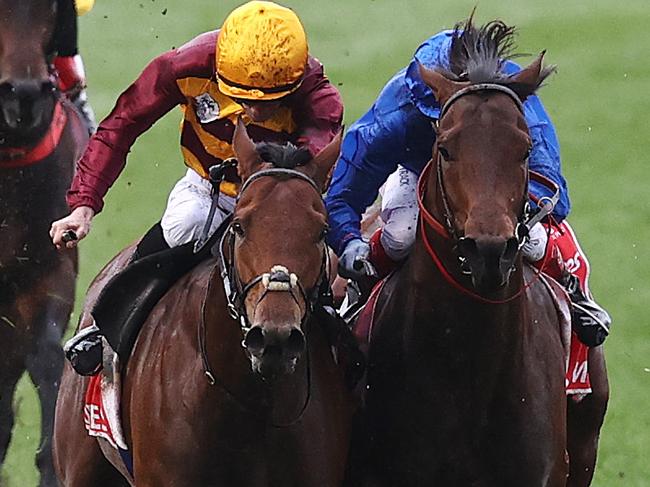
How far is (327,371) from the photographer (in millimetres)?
4836

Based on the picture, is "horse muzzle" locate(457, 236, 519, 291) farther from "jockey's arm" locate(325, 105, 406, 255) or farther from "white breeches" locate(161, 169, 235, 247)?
"white breeches" locate(161, 169, 235, 247)

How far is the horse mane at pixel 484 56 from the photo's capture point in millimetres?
4641

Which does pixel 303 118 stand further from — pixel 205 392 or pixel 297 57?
pixel 205 392

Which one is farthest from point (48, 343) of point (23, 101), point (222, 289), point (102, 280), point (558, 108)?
point (558, 108)

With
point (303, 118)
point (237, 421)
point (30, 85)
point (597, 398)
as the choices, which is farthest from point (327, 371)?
point (30, 85)

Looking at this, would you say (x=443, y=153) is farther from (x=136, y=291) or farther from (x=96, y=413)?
(x=96, y=413)

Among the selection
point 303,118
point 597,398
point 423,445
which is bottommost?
point 597,398

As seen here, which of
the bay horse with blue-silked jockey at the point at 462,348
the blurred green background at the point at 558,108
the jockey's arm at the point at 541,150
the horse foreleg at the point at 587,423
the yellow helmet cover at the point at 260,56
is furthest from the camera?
the blurred green background at the point at 558,108

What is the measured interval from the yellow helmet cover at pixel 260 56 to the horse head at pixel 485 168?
49 cm

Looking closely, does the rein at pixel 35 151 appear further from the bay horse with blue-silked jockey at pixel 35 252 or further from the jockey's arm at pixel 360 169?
the jockey's arm at pixel 360 169

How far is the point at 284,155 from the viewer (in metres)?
4.36

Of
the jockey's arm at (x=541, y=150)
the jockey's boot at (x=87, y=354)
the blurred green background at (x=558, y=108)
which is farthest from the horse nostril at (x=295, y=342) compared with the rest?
the blurred green background at (x=558, y=108)

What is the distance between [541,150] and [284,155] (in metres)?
1.03

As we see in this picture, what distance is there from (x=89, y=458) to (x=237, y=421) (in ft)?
3.71
